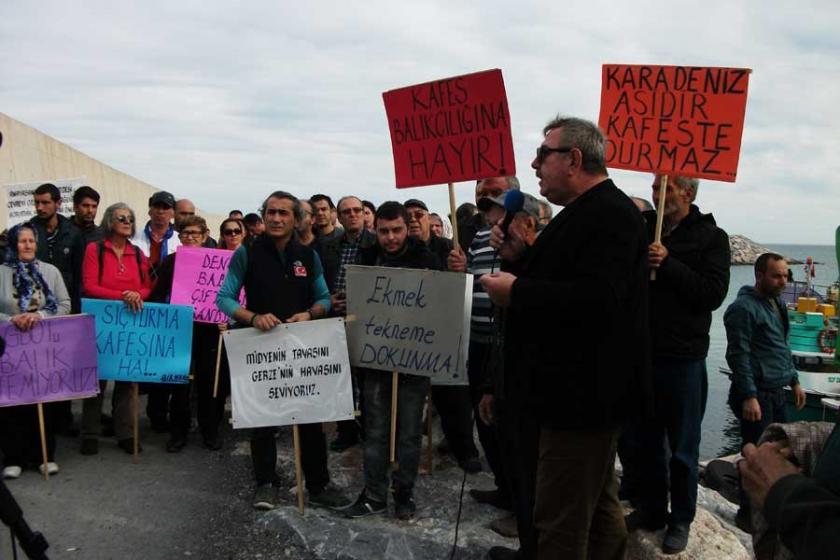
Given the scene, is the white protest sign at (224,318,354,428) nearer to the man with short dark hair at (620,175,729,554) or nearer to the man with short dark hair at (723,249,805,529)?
the man with short dark hair at (620,175,729,554)

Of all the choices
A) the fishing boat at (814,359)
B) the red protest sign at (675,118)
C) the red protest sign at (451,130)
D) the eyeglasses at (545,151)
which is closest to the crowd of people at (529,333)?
the eyeglasses at (545,151)

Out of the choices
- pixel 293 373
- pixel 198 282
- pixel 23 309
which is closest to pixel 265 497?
pixel 293 373

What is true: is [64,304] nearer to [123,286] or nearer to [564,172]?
[123,286]

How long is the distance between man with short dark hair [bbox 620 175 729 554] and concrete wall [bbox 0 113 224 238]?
8556mm

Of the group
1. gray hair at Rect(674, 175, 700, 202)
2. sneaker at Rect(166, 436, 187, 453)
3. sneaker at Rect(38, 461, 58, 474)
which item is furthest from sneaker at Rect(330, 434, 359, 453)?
gray hair at Rect(674, 175, 700, 202)

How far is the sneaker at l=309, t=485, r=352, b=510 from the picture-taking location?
4797mm

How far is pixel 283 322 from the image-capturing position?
4852mm

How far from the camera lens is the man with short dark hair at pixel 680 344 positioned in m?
3.98

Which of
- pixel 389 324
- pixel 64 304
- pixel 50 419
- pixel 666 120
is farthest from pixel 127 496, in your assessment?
pixel 666 120

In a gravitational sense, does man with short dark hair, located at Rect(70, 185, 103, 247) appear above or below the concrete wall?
below

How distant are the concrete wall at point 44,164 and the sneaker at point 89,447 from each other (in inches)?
192

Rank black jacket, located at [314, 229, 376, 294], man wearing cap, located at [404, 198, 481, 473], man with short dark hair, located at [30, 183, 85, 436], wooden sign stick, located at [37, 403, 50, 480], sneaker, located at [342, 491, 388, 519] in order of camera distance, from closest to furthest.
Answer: sneaker, located at [342, 491, 388, 519] → wooden sign stick, located at [37, 403, 50, 480] → man wearing cap, located at [404, 198, 481, 473] → man with short dark hair, located at [30, 183, 85, 436] → black jacket, located at [314, 229, 376, 294]

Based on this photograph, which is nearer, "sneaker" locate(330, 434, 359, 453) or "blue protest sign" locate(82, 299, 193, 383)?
"blue protest sign" locate(82, 299, 193, 383)

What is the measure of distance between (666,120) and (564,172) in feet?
5.84
